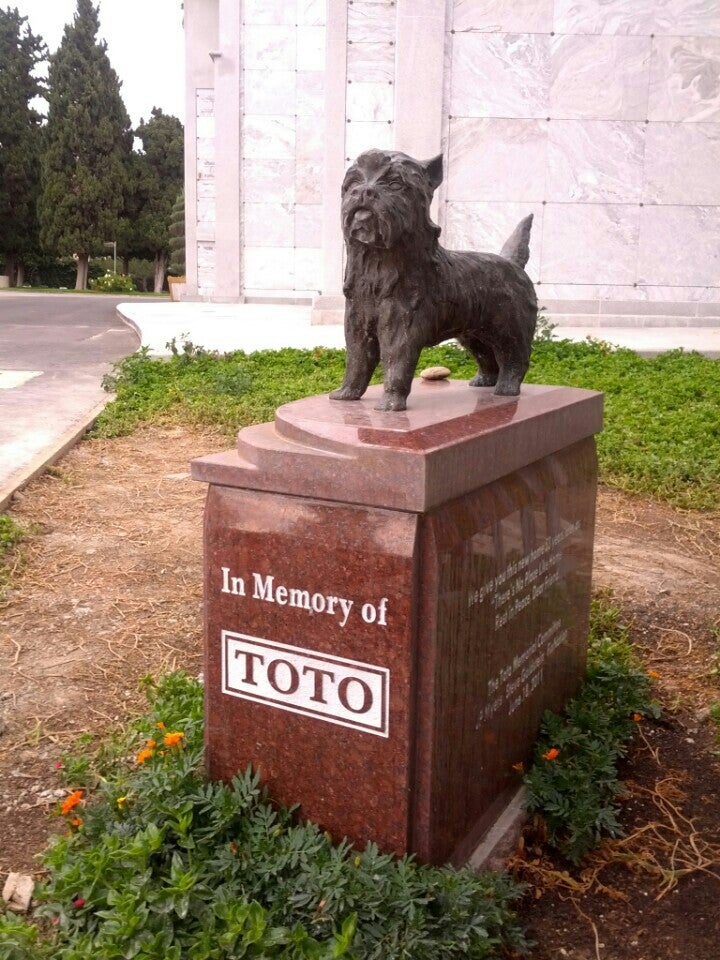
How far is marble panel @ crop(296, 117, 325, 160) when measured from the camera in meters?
18.2

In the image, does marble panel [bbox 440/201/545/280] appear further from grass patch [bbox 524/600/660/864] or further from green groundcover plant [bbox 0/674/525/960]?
green groundcover plant [bbox 0/674/525/960]

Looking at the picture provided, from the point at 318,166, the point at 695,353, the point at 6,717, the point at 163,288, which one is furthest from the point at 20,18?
the point at 6,717

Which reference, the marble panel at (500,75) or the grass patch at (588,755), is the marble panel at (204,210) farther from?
the grass patch at (588,755)

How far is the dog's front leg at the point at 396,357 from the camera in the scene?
8.74 feet

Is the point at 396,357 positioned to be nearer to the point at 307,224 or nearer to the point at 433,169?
the point at 433,169

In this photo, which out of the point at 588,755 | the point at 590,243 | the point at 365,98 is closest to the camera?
the point at 588,755

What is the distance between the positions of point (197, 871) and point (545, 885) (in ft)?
3.11

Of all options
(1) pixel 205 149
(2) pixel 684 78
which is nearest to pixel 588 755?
(2) pixel 684 78

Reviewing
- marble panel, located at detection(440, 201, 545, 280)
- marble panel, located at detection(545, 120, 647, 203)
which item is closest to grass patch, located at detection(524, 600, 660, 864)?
marble panel, located at detection(440, 201, 545, 280)

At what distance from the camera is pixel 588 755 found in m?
2.97

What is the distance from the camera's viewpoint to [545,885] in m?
2.57

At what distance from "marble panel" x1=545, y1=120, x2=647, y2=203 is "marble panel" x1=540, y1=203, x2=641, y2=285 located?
13 cm

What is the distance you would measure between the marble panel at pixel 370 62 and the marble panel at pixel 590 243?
296 centimetres

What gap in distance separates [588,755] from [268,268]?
16.3m
